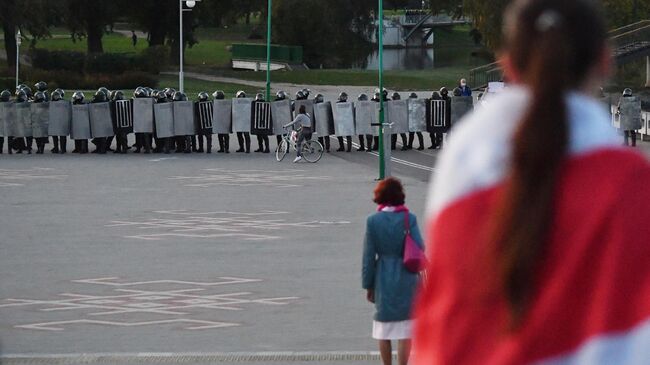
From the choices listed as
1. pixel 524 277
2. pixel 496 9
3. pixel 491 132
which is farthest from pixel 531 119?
pixel 496 9

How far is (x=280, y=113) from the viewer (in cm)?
3844

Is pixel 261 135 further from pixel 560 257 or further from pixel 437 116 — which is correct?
pixel 560 257

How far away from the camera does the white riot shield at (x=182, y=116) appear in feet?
125

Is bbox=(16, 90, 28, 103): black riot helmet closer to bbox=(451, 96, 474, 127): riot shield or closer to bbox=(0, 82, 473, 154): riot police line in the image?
bbox=(0, 82, 473, 154): riot police line

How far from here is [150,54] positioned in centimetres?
7881

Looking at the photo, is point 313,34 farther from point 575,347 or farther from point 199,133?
point 575,347

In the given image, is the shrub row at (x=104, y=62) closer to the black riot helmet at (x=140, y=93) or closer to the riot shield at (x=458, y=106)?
the black riot helmet at (x=140, y=93)

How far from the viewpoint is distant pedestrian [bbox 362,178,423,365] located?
9.89 meters

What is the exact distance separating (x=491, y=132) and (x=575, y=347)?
37cm

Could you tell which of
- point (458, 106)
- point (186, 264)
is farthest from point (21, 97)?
point (186, 264)

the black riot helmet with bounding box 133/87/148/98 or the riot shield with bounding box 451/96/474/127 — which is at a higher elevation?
the black riot helmet with bounding box 133/87/148/98

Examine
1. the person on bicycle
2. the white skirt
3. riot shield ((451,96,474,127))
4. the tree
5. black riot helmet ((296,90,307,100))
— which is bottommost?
the white skirt

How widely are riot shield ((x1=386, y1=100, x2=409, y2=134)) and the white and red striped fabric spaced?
36.3 metres

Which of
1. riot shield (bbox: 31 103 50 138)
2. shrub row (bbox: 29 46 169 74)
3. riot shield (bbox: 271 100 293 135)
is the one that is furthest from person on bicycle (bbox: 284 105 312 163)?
shrub row (bbox: 29 46 169 74)
